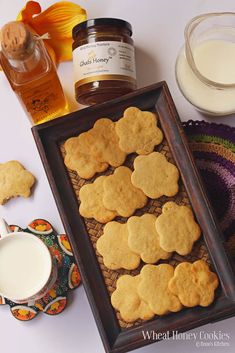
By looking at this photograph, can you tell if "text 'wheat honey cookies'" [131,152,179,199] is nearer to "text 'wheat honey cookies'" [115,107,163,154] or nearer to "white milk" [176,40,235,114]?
"text 'wheat honey cookies'" [115,107,163,154]

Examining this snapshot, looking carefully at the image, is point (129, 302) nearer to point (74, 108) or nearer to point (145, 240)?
point (145, 240)

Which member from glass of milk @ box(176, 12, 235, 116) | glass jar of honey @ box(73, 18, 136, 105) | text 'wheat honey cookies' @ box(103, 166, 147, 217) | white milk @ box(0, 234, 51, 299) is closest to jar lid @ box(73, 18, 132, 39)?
glass jar of honey @ box(73, 18, 136, 105)

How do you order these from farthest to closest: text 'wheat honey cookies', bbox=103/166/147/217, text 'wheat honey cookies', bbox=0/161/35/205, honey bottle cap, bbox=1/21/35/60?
text 'wheat honey cookies', bbox=0/161/35/205, text 'wheat honey cookies', bbox=103/166/147/217, honey bottle cap, bbox=1/21/35/60

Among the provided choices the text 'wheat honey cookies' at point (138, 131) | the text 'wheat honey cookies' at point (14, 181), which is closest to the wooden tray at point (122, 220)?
the text 'wheat honey cookies' at point (138, 131)

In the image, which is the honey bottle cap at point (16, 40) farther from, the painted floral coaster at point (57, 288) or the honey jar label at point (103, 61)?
the painted floral coaster at point (57, 288)

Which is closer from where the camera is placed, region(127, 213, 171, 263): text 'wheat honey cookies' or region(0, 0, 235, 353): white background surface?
region(127, 213, 171, 263): text 'wheat honey cookies'

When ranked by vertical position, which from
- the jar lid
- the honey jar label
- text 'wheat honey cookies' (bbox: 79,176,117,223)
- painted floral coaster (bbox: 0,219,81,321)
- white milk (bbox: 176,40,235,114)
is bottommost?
painted floral coaster (bbox: 0,219,81,321)
